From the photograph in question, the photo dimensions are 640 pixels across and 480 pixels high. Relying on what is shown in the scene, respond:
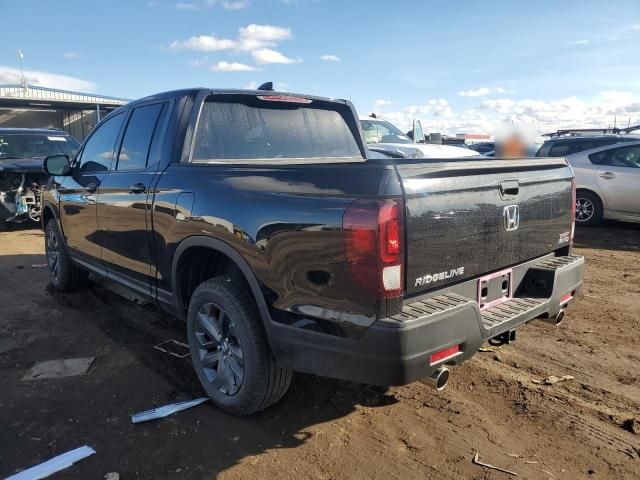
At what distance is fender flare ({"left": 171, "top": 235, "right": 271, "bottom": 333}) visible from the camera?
272cm

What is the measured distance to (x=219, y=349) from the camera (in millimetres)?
3162

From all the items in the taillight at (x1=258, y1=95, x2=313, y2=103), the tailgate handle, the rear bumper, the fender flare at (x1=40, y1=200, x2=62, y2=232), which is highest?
the taillight at (x1=258, y1=95, x2=313, y2=103)

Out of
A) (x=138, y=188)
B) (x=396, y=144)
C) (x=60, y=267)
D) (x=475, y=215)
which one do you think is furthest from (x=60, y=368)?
(x=396, y=144)

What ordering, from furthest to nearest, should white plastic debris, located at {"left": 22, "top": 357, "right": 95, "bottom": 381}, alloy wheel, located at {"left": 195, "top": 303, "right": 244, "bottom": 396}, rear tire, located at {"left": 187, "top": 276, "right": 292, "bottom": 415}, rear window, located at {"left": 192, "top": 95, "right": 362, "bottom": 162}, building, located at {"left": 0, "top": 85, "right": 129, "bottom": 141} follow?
1. building, located at {"left": 0, "top": 85, "right": 129, "bottom": 141}
2. white plastic debris, located at {"left": 22, "top": 357, "right": 95, "bottom": 381}
3. rear window, located at {"left": 192, "top": 95, "right": 362, "bottom": 162}
4. alloy wheel, located at {"left": 195, "top": 303, "right": 244, "bottom": 396}
5. rear tire, located at {"left": 187, "top": 276, "right": 292, "bottom": 415}

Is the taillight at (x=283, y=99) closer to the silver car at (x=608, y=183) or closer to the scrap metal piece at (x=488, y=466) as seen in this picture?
the scrap metal piece at (x=488, y=466)

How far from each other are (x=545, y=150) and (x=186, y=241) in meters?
9.47

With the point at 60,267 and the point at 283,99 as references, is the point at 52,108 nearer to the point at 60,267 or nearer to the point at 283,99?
the point at 60,267

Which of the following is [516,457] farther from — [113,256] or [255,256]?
[113,256]

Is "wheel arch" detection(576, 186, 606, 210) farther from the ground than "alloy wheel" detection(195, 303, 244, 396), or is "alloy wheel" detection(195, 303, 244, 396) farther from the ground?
"wheel arch" detection(576, 186, 606, 210)

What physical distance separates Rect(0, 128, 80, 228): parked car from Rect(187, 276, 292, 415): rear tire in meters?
7.93

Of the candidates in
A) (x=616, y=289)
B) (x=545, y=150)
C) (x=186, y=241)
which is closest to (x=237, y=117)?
(x=186, y=241)

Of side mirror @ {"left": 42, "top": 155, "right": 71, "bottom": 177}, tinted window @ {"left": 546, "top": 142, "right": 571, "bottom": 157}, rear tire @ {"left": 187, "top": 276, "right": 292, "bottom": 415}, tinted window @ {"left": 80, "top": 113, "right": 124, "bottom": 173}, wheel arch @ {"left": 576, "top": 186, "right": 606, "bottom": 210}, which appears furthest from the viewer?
tinted window @ {"left": 546, "top": 142, "right": 571, "bottom": 157}

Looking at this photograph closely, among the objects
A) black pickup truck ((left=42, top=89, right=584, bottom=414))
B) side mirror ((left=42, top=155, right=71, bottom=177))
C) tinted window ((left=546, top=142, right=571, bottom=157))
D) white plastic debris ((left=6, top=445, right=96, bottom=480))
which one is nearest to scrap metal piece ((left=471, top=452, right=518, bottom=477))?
black pickup truck ((left=42, top=89, right=584, bottom=414))

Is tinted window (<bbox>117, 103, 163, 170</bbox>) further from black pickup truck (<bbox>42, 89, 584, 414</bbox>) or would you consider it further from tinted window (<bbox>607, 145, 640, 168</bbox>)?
tinted window (<bbox>607, 145, 640, 168</bbox>)
